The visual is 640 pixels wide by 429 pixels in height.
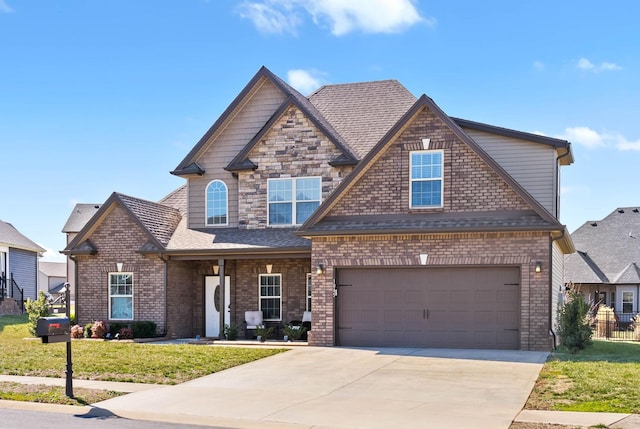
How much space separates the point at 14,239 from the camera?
41.7 metres

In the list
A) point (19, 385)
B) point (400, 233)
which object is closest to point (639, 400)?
point (400, 233)

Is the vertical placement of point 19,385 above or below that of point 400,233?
below

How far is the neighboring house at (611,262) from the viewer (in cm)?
3691

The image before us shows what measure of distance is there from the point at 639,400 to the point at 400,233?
343 inches

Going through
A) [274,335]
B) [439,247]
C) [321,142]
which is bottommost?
[274,335]

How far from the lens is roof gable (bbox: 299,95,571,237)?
1762 centimetres

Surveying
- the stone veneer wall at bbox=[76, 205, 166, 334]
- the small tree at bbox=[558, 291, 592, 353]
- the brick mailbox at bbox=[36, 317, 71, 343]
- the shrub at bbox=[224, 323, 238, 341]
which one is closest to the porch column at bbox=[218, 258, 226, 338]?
the shrub at bbox=[224, 323, 238, 341]

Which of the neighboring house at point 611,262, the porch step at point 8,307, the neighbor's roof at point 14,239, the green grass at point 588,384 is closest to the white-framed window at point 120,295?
the green grass at point 588,384

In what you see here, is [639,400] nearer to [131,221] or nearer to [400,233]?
[400,233]

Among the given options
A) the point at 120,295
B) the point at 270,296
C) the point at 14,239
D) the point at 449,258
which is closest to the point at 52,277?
the point at 14,239

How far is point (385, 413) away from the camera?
10266 millimetres

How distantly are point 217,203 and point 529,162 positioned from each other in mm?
10472

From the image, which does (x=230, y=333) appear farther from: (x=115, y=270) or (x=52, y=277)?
(x=52, y=277)

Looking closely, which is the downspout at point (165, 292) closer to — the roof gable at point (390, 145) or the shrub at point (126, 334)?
the shrub at point (126, 334)
